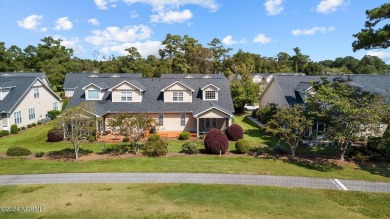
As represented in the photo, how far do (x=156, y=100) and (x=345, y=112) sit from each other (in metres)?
22.1

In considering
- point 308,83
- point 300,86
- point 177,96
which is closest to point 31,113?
point 177,96

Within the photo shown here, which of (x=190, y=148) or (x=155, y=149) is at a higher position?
(x=155, y=149)

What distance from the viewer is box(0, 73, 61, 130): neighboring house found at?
37.2m

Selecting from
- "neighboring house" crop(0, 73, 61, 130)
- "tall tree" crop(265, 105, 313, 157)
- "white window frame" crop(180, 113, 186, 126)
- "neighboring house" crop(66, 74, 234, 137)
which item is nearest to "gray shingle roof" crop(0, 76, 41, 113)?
"neighboring house" crop(0, 73, 61, 130)

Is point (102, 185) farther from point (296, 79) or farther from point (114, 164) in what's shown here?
point (296, 79)

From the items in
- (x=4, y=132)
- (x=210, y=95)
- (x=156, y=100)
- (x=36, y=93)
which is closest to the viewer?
(x=4, y=132)

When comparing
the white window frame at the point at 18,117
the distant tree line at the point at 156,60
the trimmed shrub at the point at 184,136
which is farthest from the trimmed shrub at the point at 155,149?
the distant tree line at the point at 156,60

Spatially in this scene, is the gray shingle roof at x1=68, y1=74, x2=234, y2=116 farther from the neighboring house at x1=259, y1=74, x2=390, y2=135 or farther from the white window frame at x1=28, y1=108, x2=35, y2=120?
the white window frame at x1=28, y1=108, x2=35, y2=120

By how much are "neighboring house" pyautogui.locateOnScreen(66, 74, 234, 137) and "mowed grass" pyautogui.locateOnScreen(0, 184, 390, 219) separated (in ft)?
54.8

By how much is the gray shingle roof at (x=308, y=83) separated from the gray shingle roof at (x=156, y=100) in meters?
7.88

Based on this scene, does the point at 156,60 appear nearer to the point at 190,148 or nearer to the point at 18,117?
the point at 18,117

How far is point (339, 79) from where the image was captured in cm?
3006

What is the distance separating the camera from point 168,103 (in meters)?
36.8

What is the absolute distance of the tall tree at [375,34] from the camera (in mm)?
21844
